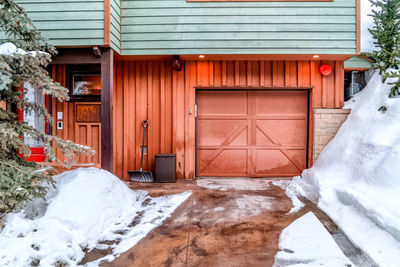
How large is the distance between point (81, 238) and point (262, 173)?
416 cm

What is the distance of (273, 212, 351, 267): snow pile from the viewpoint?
2.04m

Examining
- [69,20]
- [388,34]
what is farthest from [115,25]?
[388,34]

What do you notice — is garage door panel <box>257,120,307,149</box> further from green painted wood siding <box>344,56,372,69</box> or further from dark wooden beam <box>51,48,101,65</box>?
dark wooden beam <box>51,48,101,65</box>

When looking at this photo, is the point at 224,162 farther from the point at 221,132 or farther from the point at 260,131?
the point at 260,131

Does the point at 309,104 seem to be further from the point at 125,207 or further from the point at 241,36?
the point at 125,207

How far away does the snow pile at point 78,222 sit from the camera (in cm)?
210

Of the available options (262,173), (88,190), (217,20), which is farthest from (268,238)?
(217,20)

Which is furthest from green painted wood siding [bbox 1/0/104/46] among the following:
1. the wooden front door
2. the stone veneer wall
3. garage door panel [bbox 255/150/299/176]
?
the stone veneer wall

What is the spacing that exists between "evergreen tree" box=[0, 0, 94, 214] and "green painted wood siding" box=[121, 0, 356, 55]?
2335 millimetres

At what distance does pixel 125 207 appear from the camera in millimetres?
3393

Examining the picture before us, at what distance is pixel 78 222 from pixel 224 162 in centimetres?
357

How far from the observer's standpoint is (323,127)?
5.37 metres

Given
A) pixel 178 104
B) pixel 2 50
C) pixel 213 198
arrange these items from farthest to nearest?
pixel 178 104 < pixel 213 198 < pixel 2 50

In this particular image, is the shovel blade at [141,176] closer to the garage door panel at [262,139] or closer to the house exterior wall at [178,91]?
the house exterior wall at [178,91]
